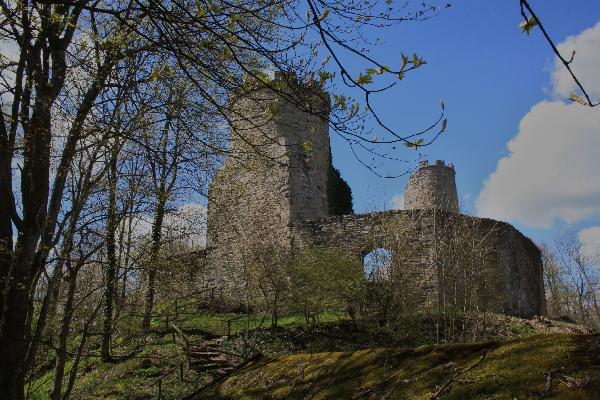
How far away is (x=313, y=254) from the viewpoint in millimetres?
13625

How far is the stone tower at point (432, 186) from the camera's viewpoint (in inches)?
932

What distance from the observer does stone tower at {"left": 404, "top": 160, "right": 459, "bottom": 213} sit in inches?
932

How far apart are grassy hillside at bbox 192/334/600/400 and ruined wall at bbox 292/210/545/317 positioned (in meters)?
10.2

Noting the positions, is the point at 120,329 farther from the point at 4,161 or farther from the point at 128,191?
the point at 4,161

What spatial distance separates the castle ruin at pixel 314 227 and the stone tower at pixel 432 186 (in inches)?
177

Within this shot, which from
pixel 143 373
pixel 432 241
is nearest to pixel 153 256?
pixel 143 373

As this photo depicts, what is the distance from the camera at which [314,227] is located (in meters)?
17.8

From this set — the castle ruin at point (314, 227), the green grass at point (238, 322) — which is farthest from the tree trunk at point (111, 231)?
the castle ruin at point (314, 227)

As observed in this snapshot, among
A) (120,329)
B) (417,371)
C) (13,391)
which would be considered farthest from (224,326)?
(417,371)

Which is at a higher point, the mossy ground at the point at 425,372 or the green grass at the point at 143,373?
the mossy ground at the point at 425,372

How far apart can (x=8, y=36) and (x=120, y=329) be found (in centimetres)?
639

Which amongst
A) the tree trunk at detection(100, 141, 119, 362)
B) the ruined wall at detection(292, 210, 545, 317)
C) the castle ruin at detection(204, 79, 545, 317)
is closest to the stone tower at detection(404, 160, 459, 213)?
the castle ruin at detection(204, 79, 545, 317)

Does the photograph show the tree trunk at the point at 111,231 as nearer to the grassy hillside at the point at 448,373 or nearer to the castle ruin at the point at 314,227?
the grassy hillside at the point at 448,373

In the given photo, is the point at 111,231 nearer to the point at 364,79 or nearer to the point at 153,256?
the point at 153,256
